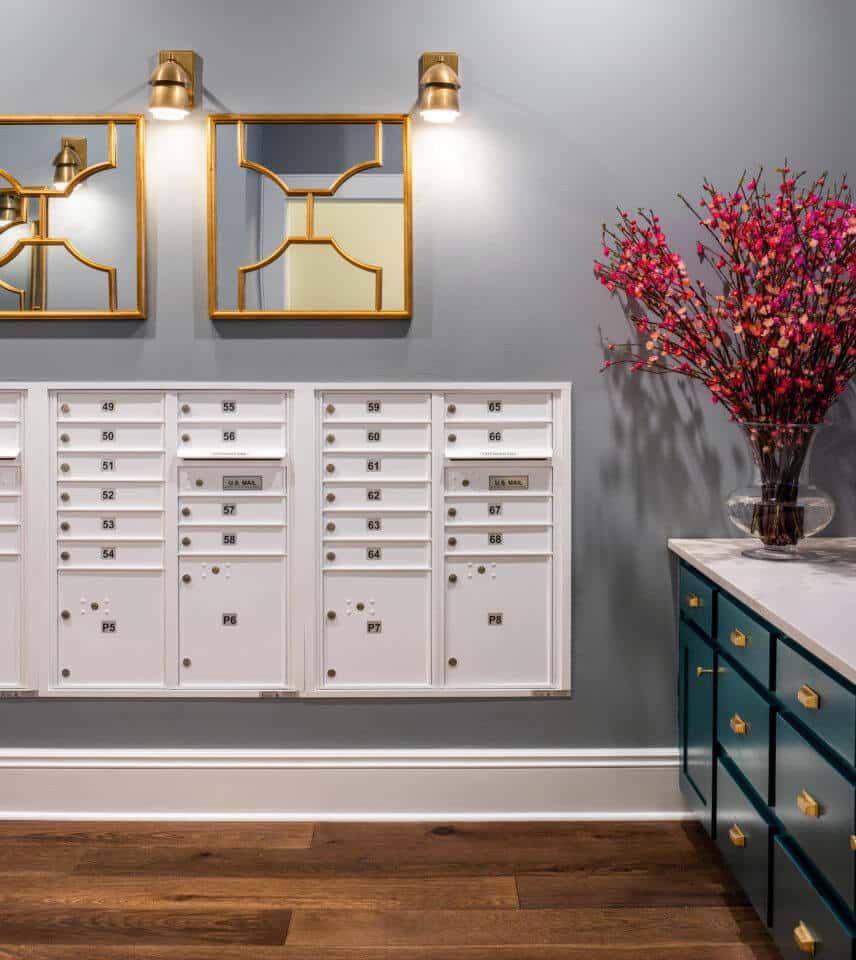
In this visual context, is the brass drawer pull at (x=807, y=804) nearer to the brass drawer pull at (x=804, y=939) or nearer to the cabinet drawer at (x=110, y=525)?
the brass drawer pull at (x=804, y=939)

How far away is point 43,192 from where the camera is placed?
7.52 ft

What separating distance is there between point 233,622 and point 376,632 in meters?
0.39

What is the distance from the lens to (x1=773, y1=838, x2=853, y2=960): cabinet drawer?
1.38 metres

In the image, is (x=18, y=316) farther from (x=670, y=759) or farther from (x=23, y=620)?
(x=670, y=759)

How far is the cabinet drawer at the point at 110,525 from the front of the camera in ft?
7.79

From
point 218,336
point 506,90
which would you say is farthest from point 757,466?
point 218,336

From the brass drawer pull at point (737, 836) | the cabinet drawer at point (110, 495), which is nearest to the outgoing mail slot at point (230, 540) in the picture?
the cabinet drawer at point (110, 495)

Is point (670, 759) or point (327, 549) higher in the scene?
point (327, 549)

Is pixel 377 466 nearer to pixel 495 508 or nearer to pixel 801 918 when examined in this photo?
pixel 495 508

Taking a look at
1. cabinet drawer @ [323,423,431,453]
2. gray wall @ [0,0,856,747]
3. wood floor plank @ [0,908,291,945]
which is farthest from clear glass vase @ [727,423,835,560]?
wood floor plank @ [0,908,291,945]

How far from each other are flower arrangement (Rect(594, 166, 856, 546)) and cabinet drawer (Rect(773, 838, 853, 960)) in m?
0.76

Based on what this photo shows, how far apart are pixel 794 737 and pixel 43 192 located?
2161 millimetres

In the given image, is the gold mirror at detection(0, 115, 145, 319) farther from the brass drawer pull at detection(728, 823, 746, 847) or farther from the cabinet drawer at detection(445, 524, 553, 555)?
the brass drawer pull at detection(728, 823, 746, 847)

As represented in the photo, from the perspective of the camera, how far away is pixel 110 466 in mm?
2367
